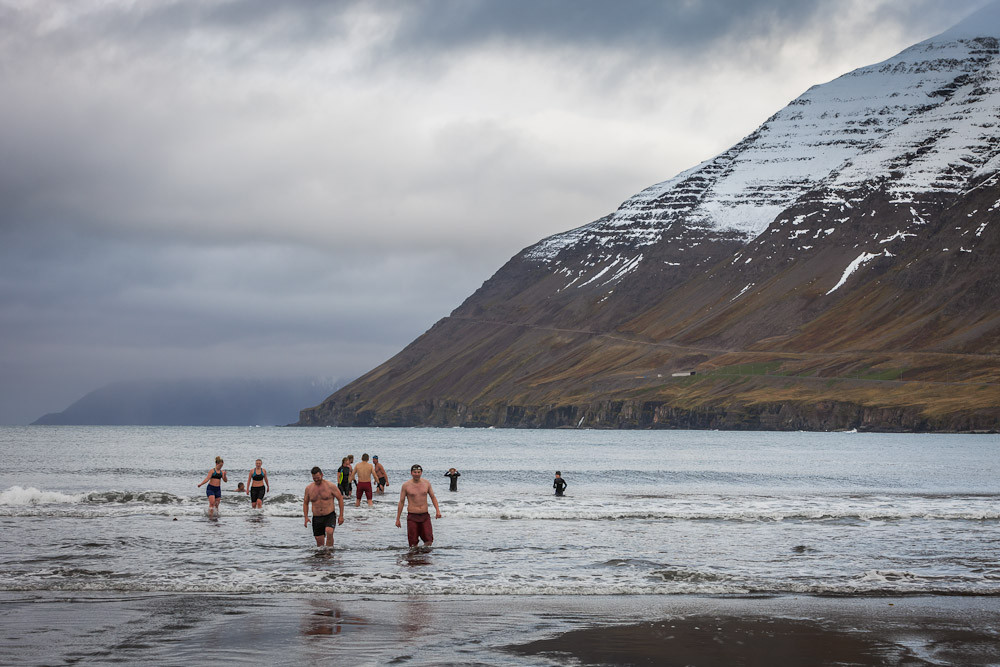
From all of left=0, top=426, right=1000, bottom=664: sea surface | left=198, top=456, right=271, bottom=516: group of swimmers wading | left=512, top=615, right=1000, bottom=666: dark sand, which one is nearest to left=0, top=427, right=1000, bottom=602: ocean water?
left=0, top=426, right=1000, bottom=664: sea surface

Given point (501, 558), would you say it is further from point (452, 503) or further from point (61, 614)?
point (452, 503)

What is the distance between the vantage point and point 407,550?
97.7 ft

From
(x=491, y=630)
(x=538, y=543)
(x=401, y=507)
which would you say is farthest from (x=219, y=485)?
(x=491, y=630)

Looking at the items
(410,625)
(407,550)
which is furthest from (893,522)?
(410,625)

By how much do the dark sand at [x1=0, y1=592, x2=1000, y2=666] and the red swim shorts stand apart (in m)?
6.55

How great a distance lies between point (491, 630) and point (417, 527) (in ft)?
35.3

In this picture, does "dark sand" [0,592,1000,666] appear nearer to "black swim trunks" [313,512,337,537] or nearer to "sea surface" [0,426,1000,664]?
"sea surface" [0,426,1000,664]

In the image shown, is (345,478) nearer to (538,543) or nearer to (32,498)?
(32,498)

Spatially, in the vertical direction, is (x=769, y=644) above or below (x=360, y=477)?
below

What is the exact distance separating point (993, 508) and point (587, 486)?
25.7 metres

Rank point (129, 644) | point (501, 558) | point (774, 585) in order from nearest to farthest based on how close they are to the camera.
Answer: point (129, 644) → point (774, 585) → point (501, 558)

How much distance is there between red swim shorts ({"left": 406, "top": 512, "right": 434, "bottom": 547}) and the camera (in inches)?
1133

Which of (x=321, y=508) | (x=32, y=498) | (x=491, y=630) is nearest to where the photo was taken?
(x=491, y=630)

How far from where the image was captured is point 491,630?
60.2ft
